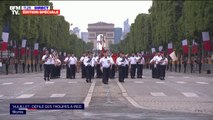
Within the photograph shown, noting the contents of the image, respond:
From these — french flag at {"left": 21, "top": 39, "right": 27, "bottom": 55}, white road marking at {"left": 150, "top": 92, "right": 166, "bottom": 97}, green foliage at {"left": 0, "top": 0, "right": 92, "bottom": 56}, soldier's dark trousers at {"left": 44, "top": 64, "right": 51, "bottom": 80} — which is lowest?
white road marking at {"left": 150, "top": 92, "right": 166, "bottom": 97}

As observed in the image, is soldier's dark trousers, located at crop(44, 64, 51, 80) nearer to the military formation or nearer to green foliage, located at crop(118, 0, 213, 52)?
the military formation

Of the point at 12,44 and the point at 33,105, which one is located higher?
the point at 12,44

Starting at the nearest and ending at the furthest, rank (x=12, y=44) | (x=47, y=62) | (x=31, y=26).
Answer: (x=47, y=62), (x=31, y=26), (x=12, y=44)

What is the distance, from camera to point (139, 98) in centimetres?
2716

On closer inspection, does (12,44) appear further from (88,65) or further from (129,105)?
(129,105)

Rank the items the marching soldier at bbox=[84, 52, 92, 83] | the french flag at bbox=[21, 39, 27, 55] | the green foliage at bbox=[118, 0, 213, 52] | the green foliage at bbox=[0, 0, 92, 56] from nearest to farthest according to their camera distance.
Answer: the marching soldier at bbox=[84, 52, 92, 83] < the green foliage at bbox=[0, 0, 92, 56] < the green foliage at bbox=[118, 0, 213, 52] < the french flag at bbox=[21, 39, 27, 55]

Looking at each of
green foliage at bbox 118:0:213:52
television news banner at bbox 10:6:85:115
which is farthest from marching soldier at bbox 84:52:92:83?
green foliage at bbox 118:0:213:52

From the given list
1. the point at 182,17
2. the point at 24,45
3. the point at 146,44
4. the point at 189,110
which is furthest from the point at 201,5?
the point at 146,44

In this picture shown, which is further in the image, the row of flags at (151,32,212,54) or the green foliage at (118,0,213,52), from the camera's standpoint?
the green foliage at (118,0,213,52)

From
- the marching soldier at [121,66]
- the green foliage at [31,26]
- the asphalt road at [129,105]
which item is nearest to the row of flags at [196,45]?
the green foliage at [31,26]

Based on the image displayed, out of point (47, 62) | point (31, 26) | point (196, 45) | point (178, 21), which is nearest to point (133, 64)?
point (47, 62)

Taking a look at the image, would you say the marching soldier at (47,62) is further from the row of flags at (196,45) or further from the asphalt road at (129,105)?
the row of flags at (196,45)

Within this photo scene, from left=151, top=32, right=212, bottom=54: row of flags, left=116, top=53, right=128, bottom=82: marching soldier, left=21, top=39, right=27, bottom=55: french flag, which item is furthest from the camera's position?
left=21, top=39, right=27, bottom=55: french flag

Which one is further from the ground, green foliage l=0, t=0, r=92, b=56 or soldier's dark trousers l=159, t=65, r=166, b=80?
green foliage l=0, t=0, r=92, b=56
